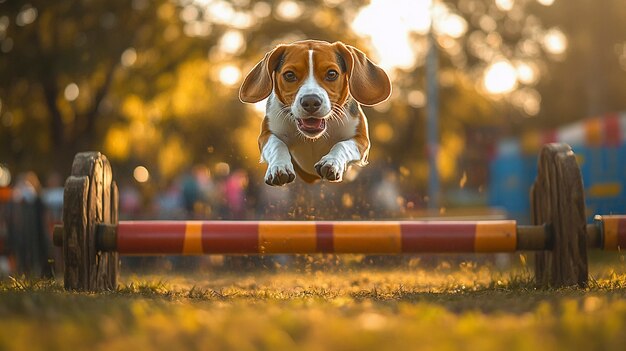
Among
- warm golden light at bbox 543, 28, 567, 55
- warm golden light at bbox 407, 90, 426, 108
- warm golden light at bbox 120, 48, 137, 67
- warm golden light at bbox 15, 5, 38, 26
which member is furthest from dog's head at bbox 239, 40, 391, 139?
warm golden light at bbox 543, 28, 567, 55

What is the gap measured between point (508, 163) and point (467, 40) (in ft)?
29.8

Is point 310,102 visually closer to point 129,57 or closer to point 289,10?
point 129,57

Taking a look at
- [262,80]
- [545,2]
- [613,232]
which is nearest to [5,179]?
[545,2]

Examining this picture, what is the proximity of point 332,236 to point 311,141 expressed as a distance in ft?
2.08

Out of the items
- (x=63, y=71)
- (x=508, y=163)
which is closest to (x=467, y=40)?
(x=508, y=163)

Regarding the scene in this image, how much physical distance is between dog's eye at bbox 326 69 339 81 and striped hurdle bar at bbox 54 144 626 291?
0.94m

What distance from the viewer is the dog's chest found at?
6066 millimetres

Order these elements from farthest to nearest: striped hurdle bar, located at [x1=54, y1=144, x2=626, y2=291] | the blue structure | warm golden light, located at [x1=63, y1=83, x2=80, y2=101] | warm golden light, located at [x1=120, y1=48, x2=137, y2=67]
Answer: warm golden light, located at [x1=120, y1=48, x2=137, y2=67]
warm golden light, located at [x1=63, y1=83, x2=80, y2=101]
the blue structure
striped hurdle bar, located at [x1=54, y1=144, x2=626, y2=291]

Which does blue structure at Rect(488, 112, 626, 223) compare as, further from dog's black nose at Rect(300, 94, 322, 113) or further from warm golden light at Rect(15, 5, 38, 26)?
warm golden light at Rect(15, 5, 38, 26)

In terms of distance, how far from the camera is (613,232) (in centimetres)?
604

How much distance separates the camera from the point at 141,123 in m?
18.9

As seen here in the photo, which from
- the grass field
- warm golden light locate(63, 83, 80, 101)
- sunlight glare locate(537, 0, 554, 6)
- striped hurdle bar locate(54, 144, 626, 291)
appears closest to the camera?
the grass field

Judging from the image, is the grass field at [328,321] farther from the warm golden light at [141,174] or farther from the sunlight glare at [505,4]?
the sunlight glare at [505,4]

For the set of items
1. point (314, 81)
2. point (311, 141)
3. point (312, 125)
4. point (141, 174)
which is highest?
point (314, 81)
